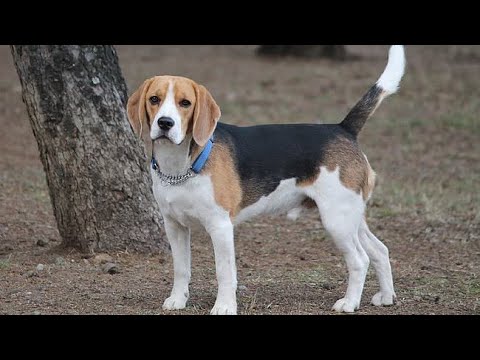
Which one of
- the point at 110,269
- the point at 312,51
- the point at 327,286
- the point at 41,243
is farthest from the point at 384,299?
the point at 312,51

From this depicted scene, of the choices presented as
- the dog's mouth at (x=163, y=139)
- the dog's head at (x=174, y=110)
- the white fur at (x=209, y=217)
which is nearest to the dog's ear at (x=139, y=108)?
the dog's head at (x=174, y=110)

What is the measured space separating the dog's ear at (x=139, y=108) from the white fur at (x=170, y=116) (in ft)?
0.58

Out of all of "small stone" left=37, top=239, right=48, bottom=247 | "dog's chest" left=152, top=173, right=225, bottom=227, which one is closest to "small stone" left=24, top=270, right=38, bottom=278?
"small stone" left=37, top=239, right=48, bottom=247

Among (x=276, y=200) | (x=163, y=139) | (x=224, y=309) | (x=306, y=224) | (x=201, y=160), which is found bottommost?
(x=306, y=224)

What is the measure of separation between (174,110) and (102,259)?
2.23 meters

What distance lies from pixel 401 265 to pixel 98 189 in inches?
98.6

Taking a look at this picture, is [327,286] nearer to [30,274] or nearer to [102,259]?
[102,259]

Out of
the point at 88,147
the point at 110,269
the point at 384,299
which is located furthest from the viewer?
the point at 88,147

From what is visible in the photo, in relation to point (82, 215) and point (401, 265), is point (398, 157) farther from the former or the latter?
point (82, 215)

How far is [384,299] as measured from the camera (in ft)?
21.5

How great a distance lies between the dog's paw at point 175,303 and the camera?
6266mm

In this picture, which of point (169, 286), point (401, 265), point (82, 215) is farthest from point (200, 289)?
point (401, 265)

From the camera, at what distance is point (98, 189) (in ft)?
24.8

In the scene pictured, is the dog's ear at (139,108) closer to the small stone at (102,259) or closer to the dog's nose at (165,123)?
the dog's nose at (165,123)
